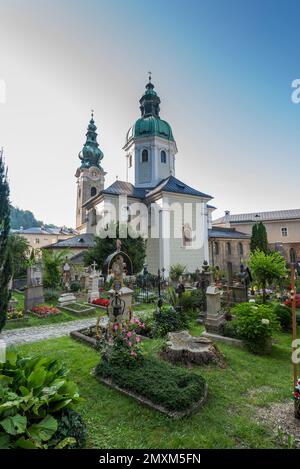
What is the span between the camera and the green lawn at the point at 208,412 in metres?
3.12

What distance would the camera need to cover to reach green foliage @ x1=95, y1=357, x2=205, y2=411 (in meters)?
3.77

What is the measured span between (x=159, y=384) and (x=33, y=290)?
9.58 metres

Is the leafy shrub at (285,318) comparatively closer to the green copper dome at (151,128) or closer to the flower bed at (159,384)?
the flower bed at (159,384)

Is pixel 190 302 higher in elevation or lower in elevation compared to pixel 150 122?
Result: lower

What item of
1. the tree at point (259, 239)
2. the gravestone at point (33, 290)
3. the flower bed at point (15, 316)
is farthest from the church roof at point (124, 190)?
the flower bed at point (15, 316)

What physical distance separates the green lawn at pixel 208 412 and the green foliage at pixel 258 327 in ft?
1.34

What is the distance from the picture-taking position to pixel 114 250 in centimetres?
1839

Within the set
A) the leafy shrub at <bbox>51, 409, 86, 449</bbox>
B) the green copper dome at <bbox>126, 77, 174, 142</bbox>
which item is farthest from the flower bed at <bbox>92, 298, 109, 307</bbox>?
the green copper dome at <bbox>126, 77, 174, 142</bbox>

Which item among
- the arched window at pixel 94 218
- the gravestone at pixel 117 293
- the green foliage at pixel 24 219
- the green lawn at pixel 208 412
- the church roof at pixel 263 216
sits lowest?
the green lawn at pixel 208 412

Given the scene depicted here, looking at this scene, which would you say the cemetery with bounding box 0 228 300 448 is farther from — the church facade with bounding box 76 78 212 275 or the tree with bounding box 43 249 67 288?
the church facade with bounding box 76 78 212 275

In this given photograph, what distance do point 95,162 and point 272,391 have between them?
145 feet

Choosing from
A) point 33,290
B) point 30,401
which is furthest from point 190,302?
point 30,401

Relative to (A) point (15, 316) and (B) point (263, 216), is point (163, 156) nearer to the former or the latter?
(B) point (263, 216)

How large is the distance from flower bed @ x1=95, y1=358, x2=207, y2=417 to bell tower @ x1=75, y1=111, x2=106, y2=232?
36447mm
